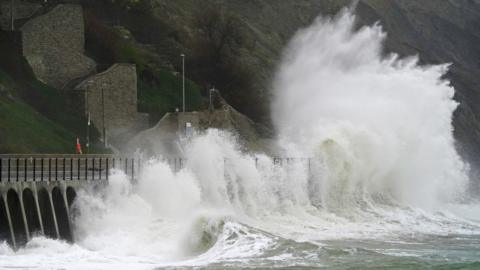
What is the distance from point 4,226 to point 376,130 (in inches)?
855

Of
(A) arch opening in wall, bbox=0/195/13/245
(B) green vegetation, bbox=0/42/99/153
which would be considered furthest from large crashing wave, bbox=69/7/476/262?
(B) green vegetation, bbox=0/42/99/153

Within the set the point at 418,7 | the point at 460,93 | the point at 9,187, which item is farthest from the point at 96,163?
the point at 418,7

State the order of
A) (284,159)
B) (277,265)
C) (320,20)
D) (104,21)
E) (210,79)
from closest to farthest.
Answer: (277,265)
(284,159)
(104,21)
(210,79)
(320,20)

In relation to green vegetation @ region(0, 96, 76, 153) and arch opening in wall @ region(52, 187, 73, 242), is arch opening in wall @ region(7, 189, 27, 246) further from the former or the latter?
green vegetation @ region(0, 96, 76, 153)

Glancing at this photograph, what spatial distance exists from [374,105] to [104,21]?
20.6m

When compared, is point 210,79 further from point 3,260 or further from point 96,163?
point 3,260

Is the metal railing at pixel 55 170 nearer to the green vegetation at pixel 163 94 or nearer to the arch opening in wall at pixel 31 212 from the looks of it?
the arch opening in wall at pixel 31 212

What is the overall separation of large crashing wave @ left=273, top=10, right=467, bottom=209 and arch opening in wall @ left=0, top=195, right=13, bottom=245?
1539cm

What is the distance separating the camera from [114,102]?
48531 millimetres

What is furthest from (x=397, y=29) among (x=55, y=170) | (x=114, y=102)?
(x=55, y=170)

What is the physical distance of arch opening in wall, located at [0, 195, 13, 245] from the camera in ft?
86.3

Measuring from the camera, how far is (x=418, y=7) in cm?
9156

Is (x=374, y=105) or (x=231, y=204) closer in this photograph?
(x=231, y=204)

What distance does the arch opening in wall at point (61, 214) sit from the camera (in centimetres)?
2791
